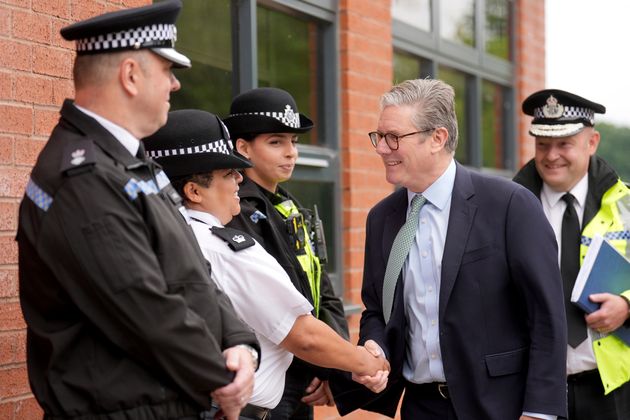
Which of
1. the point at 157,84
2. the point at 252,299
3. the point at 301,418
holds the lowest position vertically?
the point at 301,418

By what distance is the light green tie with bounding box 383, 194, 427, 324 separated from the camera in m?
3.44

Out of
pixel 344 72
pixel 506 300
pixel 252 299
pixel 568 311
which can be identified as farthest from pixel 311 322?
pixel 344 72

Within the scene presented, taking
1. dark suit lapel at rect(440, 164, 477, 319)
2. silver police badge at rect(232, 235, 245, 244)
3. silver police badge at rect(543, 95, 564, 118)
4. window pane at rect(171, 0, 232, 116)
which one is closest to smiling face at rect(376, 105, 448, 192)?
dark suit lapel at rect(440, 164, 477, 319)

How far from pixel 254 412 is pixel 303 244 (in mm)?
868

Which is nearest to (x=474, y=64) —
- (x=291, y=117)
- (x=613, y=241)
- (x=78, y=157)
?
(x=613, y=241)

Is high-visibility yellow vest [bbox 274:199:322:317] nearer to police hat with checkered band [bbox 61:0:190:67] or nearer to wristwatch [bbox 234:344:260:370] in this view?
wristwatch [bbox 234:344:260:370]

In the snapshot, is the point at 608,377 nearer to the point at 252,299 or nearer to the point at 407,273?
the point at 407,273

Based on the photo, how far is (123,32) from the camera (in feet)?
7.80

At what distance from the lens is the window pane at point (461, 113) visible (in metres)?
8.18

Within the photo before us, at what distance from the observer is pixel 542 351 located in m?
3.18

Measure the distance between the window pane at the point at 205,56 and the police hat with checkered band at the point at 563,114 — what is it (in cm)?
170

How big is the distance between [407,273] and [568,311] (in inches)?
43.2

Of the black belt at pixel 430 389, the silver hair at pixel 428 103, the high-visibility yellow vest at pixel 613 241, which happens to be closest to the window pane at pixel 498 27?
the high-visibility yellow vest at pixel 613 241

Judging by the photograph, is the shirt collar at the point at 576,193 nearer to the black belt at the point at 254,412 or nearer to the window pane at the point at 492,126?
the black belt at the point at 254,412
